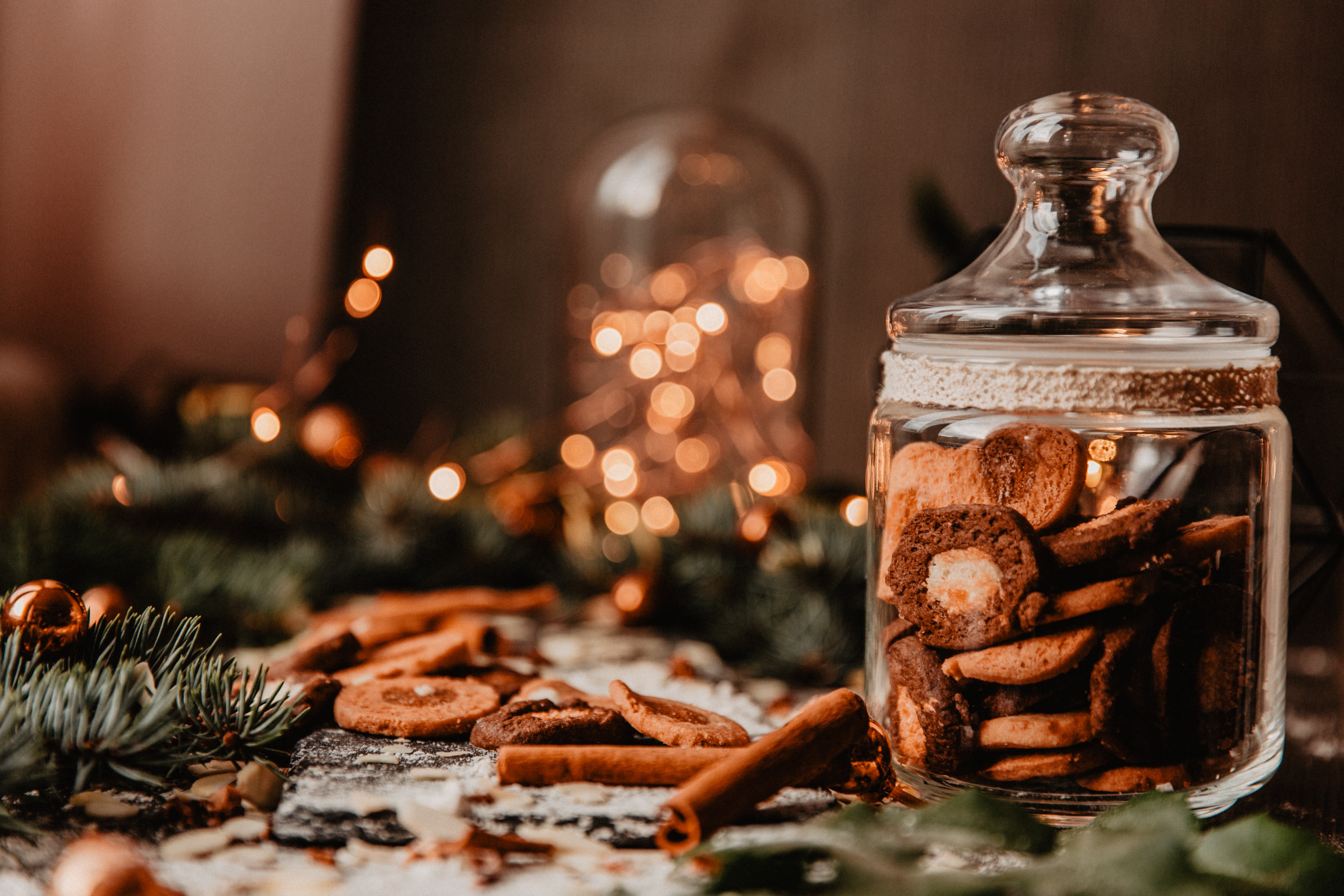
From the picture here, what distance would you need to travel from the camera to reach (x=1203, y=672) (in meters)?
0.50

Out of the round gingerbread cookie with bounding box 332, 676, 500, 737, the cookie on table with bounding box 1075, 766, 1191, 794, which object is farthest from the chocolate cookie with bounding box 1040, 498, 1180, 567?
the round gingerbread cookie with bounding box 332, 676, 500, 737

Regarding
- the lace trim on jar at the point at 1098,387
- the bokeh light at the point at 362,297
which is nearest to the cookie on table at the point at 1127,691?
the lace trim on jar at the point at 1098,387

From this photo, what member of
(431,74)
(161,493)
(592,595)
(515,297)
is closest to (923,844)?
(592,595)

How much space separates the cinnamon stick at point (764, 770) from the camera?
1.56 feet

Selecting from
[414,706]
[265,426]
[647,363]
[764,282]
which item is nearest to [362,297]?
[265,426]

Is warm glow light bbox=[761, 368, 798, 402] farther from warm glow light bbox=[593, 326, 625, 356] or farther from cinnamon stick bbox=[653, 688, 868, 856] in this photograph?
cinnamon stick bbox=[653, 688, 868, 856]

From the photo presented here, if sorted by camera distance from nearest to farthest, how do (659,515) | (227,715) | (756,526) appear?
(227,715) < (756,526) < (659,515)

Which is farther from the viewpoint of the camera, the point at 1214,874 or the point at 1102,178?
the point at 1102,178

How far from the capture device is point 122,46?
149 cm

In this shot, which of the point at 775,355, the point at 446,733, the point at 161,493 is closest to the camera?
the point at 446,733

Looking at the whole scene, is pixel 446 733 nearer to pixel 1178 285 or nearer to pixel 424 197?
pixel 1178 285

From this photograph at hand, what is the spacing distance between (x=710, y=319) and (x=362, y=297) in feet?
1.64

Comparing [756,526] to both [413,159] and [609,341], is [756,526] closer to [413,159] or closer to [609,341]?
[609,341]

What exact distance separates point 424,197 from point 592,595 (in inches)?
33.1
